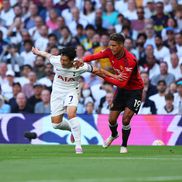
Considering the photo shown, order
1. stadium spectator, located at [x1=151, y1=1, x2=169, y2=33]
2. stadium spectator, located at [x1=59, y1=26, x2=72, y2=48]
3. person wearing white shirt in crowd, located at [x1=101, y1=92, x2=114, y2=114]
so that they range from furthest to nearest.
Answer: stadium spectator, located at [x1=59, y1=26, x2=72, y2=48] < stadium spectator, located at [x1=151, y1=1, x2=169, y2=33] < person wearing white shirt in crowd, located at [x1=101, y1=92, x2=114, y2=114]

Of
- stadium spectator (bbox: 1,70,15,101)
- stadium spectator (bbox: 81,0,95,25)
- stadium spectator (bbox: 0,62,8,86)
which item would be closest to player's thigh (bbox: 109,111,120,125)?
stadium spectator (bbox: 1,70,15,101)

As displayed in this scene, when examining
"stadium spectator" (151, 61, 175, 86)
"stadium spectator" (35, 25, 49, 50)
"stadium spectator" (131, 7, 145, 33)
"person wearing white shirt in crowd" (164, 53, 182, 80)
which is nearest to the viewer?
"stadium spectator" (151, 61, 175, 86)

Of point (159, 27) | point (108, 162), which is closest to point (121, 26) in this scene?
point (159, 27)

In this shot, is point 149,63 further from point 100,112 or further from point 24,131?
point 24,131

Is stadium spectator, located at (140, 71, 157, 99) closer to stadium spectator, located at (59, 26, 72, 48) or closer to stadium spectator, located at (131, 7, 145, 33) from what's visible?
stadium spectator, located at (131, 7, 145, 33)

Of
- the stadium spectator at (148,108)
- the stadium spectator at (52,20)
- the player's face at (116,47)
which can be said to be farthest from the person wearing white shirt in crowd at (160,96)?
the player's face at (116,47)

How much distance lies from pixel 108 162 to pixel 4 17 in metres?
16.5

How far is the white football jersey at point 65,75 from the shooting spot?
658 inches

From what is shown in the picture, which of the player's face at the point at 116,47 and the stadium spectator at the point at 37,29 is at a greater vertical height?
the player's face at the point at 116,47

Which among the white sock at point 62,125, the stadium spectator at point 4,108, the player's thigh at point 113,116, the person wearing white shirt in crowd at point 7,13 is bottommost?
the stadium spectator at point 4,108

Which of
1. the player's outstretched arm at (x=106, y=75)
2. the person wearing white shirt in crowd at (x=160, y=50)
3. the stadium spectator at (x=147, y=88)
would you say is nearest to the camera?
the player's outstretched arm at (x=106, y=75)

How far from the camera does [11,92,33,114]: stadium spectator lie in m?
23.5

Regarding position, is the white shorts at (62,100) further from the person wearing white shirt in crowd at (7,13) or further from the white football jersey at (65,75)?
the person wearing white shirt in crowd at (7,13)

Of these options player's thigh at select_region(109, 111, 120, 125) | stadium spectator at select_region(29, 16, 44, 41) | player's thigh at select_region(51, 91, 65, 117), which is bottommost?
player's thigh at select_region(109, 111, 120, 125)
